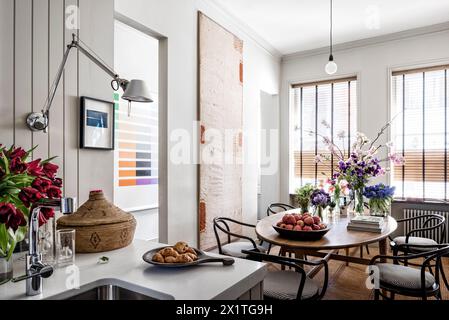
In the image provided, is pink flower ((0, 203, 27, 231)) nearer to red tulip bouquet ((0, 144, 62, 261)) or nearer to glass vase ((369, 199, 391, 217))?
red tulip bouquet ((0, 144, 62, 261))

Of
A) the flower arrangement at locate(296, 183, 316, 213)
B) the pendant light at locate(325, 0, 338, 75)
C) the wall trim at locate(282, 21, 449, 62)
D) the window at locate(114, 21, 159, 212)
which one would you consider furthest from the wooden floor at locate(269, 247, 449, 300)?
the wall trim at locate(282, 21, 449, 62)

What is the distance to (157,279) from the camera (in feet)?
3.59

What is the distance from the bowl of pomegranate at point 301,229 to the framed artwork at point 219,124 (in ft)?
3.68

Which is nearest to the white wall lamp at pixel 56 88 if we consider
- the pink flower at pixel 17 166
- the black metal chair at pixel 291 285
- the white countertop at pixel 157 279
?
the pink flower at pixel 17 166

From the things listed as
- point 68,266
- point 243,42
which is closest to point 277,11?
point 243,42

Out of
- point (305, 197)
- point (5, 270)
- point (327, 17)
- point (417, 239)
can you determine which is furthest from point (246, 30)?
point (5, 270)

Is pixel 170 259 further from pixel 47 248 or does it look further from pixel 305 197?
pixel 305 197

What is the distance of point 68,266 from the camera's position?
1237mm

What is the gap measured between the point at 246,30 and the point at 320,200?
2.49 m

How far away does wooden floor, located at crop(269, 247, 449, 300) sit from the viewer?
287cm

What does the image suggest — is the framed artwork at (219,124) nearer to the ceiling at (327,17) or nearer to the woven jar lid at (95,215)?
the ceiling at (327,17)

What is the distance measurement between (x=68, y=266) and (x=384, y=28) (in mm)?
4490

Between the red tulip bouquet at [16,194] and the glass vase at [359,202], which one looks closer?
the red tulip bouquet at [16,194]

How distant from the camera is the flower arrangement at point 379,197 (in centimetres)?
290
